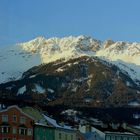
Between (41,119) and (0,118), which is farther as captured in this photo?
(41,119)

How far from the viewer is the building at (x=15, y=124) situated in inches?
5079

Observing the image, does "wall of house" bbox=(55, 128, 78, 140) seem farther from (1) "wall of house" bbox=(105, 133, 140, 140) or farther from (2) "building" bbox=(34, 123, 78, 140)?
(1) "wall of house" bbox=(105, 133, 140, 140)

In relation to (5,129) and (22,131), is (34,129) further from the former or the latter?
(5,129)

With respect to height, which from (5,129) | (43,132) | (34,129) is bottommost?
(43,132)

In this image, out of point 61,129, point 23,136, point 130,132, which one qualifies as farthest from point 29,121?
point 130,132

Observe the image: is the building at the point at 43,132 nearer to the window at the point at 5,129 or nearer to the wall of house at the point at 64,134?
the wall of house at the point at 64,134

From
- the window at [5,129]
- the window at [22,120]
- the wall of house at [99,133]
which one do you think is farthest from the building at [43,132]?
the wall of house at [99,133]

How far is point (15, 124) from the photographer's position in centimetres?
13025

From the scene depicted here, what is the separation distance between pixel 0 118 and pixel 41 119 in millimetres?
15782

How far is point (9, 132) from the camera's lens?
12900 centimetres

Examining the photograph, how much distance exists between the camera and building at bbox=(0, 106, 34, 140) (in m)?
129

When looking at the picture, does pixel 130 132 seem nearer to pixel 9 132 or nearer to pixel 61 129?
pixel 61 129

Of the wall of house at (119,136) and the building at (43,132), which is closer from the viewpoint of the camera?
the building at (43,132)

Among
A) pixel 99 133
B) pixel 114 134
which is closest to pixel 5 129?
pixel 99 133
